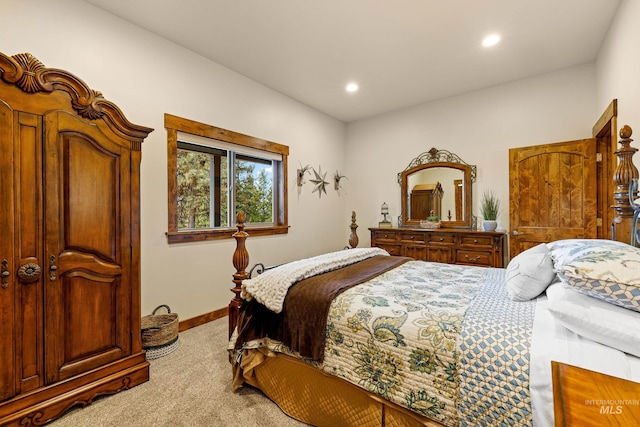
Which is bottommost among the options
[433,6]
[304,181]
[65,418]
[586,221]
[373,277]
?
[65,418]

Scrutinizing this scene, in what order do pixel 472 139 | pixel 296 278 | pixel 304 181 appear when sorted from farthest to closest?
pixel 304 181, pixel 472 139, pixel 296 278

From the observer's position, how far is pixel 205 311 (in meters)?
3.17

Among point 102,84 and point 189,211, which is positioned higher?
point 102,84

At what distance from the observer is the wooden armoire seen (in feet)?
5.10

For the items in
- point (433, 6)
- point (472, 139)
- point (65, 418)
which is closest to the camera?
point (65, 418)

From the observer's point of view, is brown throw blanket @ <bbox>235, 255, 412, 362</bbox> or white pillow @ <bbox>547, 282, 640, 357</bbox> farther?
brown throw blanket @ <bbox>235, 255, 412, 362</bbox>

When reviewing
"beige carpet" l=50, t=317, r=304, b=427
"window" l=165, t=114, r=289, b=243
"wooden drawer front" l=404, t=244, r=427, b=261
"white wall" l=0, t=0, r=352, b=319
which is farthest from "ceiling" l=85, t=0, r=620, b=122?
"beige carpet" l=50, t=317, r=304, b=427

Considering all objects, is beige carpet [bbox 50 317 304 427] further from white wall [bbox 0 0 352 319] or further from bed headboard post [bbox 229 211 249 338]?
white wall [bbox 0 0 352 319]

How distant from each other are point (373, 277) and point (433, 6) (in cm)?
222

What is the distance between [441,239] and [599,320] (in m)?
2.97

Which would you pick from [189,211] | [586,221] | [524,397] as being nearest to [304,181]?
[189,211]

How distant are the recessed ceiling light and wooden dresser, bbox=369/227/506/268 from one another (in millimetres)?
2089

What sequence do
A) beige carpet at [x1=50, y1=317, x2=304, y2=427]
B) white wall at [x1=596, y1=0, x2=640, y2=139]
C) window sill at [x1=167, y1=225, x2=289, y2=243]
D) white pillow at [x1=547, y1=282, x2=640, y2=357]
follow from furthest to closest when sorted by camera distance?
1. window sill at [x1=167, y1=225, x2=289, y2=243]
2. white wall at [x1=596, y1=0, x2=640, y2=139]
3. beige carpet at [x1=50, y1=317, x2=304, y2=427]
4. white pillow at [x1=547, y1=282, x2=640, y2=357]

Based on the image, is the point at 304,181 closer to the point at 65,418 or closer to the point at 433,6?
the point at 433,6
